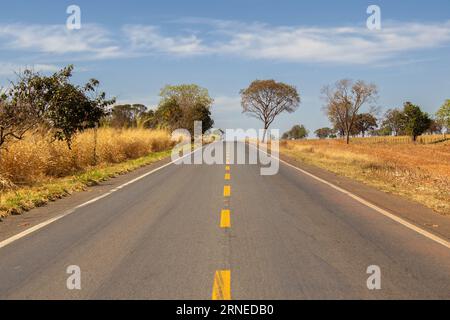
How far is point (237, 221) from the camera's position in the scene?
866 centimetres

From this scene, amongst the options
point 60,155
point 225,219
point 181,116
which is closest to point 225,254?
point 225,219

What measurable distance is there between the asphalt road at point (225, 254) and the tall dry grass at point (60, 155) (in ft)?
16.0

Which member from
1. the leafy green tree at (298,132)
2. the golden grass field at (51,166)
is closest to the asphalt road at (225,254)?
the golden grass field at (51,166)

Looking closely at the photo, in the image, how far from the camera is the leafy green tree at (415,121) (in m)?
90.8

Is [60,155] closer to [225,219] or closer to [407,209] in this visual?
[225,219]

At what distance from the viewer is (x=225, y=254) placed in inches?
250

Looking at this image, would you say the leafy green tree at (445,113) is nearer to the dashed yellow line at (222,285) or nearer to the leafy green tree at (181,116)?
the leafy green tree at (181,116)

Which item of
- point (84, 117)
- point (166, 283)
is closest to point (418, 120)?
point (84, 117)

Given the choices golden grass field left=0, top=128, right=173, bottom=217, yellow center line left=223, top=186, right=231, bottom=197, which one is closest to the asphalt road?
yellow center line left=223, top=186, right=231, bottom=197

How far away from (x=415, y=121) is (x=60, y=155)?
275 feet

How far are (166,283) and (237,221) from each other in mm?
3641

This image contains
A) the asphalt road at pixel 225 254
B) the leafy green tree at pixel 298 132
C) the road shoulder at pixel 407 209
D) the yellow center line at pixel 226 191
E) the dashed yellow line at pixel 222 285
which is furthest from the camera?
the leafy green tree at pixel 298 132

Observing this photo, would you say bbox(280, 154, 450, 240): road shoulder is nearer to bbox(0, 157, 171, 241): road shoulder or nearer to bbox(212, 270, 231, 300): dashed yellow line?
bbox(212, 270, 231, 300): dashed yellow line
